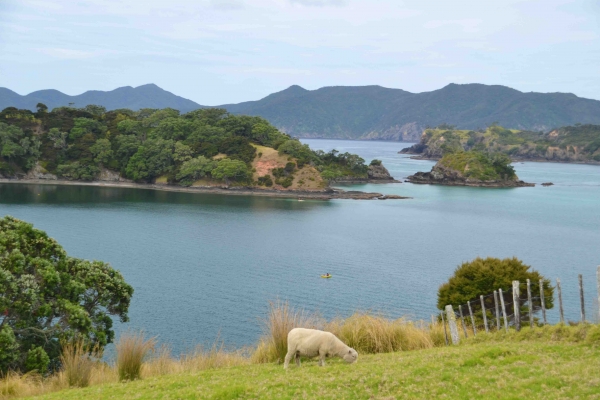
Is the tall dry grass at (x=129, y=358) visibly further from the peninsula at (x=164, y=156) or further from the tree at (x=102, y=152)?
the tree at (x=102, y=152)

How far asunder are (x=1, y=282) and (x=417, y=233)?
5388 cm

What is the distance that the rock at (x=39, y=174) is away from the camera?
4119 inches

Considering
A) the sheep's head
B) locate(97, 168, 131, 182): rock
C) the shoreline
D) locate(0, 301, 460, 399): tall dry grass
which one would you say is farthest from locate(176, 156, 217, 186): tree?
the sheep's head

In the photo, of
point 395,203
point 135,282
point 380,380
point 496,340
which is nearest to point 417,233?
point 395,203

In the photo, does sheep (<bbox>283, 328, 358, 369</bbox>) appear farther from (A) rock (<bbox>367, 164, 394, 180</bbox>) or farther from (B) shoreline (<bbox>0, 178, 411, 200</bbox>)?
(A) rock (<bbox>367, 164, 394, 180</bbox>)

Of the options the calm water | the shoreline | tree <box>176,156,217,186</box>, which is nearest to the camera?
the calm water

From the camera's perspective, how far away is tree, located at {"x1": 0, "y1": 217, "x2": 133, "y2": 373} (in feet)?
46.0

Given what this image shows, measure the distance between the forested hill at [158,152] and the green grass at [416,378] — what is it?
9063 cm

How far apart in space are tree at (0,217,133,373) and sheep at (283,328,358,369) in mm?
7125

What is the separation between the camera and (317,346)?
10.1 m

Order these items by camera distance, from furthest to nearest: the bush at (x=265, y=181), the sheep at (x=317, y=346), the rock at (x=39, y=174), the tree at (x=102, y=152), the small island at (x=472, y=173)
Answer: the small island at (x=472, y=173) < the tree at (x=102, y=152) < the rock at (x=39, y=174) < the bush at (x=265, y=181) < the sheep at (x=317, y=346)

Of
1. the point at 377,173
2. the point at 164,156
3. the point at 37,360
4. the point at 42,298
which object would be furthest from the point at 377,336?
the point at 377,173

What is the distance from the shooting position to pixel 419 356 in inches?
A: 401

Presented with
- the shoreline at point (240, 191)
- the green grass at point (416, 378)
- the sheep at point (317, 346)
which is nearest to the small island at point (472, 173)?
the shoreline at point (240, 191)
